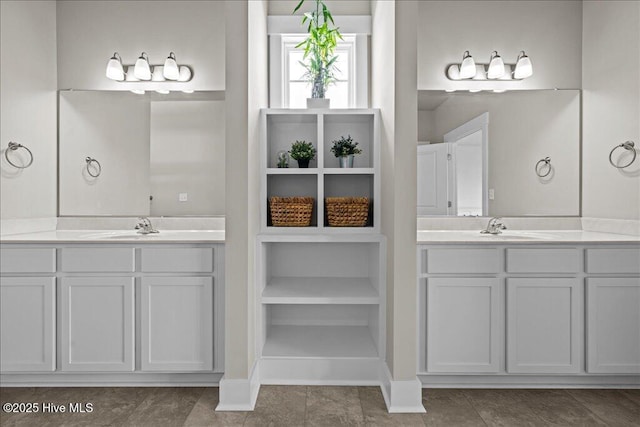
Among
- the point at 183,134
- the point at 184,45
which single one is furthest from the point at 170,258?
the point at 184,45

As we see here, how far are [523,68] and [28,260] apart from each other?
129 inches

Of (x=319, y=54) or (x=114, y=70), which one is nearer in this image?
(x=319, y=54)

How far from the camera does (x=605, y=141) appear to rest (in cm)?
296

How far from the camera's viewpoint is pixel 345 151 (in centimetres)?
288

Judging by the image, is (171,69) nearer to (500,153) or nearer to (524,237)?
(500,153)

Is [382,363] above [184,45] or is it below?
below

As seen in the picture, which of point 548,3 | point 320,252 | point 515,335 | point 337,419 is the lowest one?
point 337,419

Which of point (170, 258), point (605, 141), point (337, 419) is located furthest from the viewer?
point (605, 141)

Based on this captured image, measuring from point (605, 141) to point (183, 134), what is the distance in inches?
110

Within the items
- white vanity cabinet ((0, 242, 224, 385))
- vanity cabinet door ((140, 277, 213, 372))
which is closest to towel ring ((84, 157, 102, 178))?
white vanity cabinet ((0, 242, 224, 385))

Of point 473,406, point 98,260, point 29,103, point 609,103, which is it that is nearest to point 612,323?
point 473,406

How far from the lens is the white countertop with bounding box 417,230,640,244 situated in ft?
8.16

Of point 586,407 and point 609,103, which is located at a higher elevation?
point 609,103

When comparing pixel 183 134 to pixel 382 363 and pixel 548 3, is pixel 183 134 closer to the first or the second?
pixel 382 363
